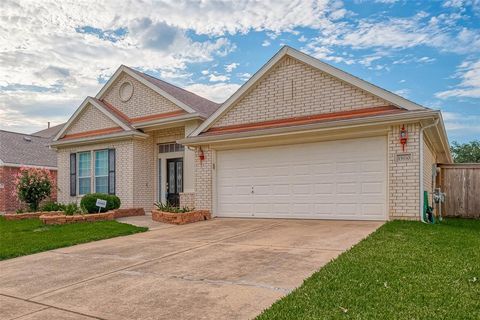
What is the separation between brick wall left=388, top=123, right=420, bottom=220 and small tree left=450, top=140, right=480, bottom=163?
101 ft

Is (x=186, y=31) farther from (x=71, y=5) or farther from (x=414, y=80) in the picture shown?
(x=414, y=80)

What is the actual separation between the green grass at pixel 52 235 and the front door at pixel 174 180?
4.26 metres

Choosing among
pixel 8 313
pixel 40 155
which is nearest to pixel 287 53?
pixel 8 313

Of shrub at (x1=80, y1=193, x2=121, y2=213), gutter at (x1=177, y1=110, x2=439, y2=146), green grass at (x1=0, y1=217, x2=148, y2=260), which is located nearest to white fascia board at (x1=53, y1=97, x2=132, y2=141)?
shrub at (x1=80, y1=193, x2=121, y2=213)

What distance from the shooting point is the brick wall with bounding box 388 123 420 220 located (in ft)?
29.8

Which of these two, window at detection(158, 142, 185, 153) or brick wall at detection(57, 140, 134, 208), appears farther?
window at detection(158, 142, 185, 153)

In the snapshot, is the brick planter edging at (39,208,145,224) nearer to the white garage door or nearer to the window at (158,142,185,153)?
the window at (158,142,185,153)

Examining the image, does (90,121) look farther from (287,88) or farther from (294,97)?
(294,97)

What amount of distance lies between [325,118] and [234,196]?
3.83 metres

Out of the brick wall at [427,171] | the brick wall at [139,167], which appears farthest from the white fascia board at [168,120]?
the brick wall at [427,171]

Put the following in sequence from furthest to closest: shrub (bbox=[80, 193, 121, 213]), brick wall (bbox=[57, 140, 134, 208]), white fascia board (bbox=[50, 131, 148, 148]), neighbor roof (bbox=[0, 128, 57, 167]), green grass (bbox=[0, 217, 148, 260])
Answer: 1. neighbor roof (bbox=[0, 128, 57, 167])
2. brick wall (bbox=[57, 140, 134, 208])
3. white fascia board (bbox=[50, 131, 148, 148])
4. shrub (bbox=[80, 193, 121, 213])
5. green grass (bbox=[0, 217, 148, 260])

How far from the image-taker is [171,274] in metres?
5.18

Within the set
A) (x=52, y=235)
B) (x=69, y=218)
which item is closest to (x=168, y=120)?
(x=69, y=218)

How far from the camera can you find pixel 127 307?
12.9ft
